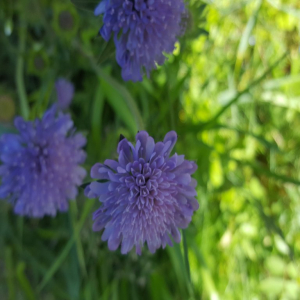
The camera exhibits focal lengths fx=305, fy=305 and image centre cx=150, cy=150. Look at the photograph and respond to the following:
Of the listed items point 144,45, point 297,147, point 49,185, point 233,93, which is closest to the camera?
point 144,45

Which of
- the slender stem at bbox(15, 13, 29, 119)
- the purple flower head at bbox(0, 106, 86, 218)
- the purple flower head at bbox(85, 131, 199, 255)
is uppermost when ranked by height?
the slender stem at bbox(15, 13, 29, 119)

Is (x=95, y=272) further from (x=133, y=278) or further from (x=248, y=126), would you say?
(x=248, y=126)

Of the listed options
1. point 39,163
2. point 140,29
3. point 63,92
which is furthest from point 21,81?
point 140,29

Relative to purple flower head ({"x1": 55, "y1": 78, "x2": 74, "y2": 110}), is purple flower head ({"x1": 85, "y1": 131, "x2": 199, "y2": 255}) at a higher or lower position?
lower

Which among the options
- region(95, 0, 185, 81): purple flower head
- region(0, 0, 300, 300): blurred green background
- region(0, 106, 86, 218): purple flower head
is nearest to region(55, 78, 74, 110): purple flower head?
region(0, 0, 300, 300): blurred green background

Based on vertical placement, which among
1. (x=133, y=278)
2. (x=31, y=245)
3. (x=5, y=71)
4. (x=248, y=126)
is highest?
(x=5, y=71)

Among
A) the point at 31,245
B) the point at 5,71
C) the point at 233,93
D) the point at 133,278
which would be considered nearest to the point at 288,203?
the point at 233,93

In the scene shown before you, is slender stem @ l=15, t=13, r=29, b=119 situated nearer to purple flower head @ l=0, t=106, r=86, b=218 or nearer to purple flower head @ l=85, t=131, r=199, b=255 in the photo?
purple flower head @ l=0, t=106, r=86, b=218
